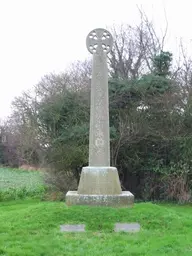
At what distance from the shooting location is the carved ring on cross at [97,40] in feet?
33.4

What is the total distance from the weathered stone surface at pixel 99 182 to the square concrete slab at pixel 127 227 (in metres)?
1.54

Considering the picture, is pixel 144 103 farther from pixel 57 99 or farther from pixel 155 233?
pixel 155 233

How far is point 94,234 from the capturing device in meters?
7.18

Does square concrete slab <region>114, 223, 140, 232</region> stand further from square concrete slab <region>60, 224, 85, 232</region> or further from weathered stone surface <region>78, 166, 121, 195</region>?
weathered stone surface <region>78, 166, 121, 195</region>

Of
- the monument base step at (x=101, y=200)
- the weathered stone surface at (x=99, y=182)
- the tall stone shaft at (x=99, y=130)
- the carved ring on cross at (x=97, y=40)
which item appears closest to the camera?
the monument base step at (x=101, y=200)

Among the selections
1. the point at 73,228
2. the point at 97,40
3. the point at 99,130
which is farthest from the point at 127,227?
the point at 97,40

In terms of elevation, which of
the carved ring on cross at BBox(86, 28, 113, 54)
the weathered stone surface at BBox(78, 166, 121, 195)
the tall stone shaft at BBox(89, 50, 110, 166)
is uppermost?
the carved ring on cross at BBox(86, 28, 113, 54)

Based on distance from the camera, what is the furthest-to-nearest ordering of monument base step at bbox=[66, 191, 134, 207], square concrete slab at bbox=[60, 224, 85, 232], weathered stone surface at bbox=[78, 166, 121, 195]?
weathered stone surface at bbox=[78, 166, 121, 195], monument base step at bbox=[66, 191, 134, 207], square concrete slab at bbox=[60, 224, 85, 232]

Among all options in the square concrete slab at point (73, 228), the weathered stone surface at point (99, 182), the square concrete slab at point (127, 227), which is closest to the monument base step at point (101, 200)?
the weathered stone surface at point (99, 182)

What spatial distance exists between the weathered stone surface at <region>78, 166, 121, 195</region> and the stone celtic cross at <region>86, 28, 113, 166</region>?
0.90ft

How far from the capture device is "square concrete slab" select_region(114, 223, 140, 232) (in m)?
7.42

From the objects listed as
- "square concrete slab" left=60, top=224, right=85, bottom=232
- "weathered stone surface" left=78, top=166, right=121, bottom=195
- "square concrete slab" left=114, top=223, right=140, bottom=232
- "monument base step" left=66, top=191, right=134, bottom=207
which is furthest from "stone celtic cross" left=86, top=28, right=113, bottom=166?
"square concrete slab" left=60, top=224, right=85, bottom=232

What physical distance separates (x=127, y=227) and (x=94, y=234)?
31.5 inches

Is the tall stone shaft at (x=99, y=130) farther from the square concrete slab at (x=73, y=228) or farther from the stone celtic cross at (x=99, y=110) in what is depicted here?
the square concrete slab at (x=73, y=228)
